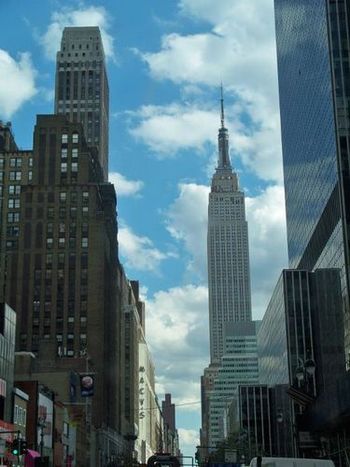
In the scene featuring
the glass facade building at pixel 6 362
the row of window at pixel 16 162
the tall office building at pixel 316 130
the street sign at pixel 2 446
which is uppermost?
the row of window at pixel 16 162

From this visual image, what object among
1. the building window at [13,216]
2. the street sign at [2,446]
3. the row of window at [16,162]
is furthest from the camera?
the row of window at [16,162]

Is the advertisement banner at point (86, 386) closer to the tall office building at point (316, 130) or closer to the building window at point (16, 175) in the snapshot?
the tall office building at point (316, 130)

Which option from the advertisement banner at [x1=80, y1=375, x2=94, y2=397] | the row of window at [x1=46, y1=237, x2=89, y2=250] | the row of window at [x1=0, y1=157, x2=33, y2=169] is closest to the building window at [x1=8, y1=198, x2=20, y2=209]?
the row of window at [x1=0, y1=157, x2=33, y2=169]

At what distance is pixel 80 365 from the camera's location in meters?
135

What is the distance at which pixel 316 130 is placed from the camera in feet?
341

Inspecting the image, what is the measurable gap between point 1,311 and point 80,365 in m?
59.1

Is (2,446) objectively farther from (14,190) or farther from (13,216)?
(14,190)

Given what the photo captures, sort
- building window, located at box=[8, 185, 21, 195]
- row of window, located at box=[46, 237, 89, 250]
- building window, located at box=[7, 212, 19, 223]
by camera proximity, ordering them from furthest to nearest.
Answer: building window, located at box=[8, 185, 21, 195], building window, located at box=[7, 212, 19, 223], row of window, located at box=[46, 237, 89, 250]

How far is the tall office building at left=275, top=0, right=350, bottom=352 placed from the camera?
3533 inches

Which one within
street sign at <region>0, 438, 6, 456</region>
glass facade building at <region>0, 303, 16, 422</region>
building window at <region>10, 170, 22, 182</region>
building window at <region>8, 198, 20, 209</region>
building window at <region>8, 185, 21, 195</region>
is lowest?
street sign at <region>0, 438, 6, 456</region>

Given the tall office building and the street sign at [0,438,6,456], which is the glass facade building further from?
the tall office building

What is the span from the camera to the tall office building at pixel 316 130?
294ft

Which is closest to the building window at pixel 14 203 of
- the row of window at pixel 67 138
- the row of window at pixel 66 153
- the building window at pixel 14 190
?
the building window at pixel 14 190

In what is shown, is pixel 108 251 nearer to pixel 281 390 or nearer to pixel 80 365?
pixel 80 365
